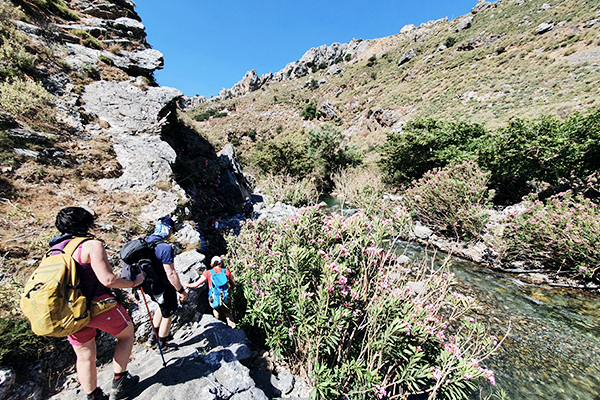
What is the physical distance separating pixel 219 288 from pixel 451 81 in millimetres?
39103

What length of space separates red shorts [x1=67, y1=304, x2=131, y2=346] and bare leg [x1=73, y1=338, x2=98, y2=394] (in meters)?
0.06

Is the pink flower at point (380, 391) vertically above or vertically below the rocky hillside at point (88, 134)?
below

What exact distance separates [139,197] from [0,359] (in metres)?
3.76

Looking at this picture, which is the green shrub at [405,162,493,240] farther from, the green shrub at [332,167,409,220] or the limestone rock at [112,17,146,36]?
the limestone rock at [112,17,146,36]

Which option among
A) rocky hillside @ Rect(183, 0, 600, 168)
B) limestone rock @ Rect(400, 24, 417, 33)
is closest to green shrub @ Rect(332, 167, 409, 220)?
rocky hillside @ Rect(183, 0, 600, 168)

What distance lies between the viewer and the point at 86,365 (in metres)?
1.99

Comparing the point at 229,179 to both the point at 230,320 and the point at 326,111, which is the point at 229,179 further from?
the point at 326,111

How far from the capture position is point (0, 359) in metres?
2.22

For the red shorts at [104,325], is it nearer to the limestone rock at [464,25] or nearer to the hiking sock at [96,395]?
Result: the hiking sock at [96,395]

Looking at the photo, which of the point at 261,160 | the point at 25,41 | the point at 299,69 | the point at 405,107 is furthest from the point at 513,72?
the point at 299,69

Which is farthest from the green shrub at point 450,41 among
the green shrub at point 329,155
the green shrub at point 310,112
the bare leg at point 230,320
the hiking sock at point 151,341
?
the hiking sock at point 151,341

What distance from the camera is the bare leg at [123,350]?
220 centimetres

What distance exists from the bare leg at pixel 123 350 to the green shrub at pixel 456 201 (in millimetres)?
8587

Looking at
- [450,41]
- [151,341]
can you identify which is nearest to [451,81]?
[450,41]
